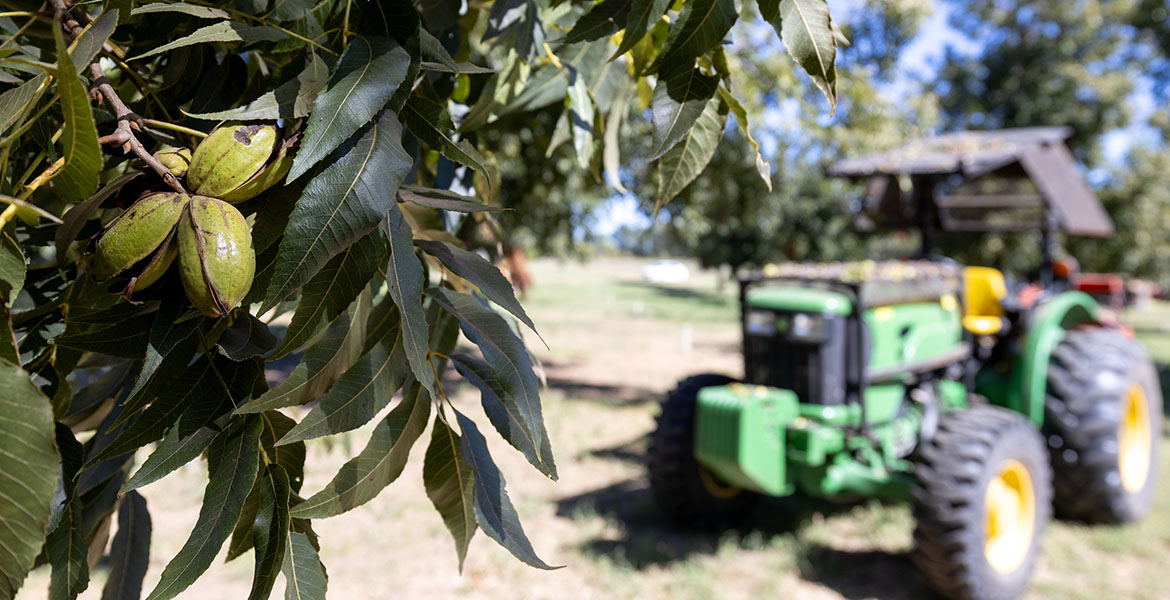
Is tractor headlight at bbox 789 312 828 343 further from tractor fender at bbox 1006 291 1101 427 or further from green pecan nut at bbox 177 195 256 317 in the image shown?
green pecan nut at bbox 177 195 256 317

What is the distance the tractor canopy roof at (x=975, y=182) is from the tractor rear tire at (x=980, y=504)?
1.61 metres

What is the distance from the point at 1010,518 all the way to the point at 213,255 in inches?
165

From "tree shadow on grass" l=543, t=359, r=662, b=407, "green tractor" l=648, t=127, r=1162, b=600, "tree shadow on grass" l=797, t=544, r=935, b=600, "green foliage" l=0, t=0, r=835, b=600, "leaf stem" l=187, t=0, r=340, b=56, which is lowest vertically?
"tree shadow on grass" l=543, t=359, r=662, b=407

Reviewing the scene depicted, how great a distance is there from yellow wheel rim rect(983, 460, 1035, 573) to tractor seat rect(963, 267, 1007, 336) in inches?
37.7

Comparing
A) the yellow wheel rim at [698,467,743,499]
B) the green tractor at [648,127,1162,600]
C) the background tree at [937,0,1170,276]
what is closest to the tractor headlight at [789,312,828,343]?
the green tractor at [648,127,1162,600]

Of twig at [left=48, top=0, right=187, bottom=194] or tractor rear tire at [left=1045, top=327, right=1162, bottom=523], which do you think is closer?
twig at [left=48, top=0, right=187, bottom=194]

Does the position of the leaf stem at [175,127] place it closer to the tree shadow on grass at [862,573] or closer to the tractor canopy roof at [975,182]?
the tree shadow on grass at [862,573]

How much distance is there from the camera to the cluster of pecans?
0.57 meters

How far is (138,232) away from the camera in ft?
1.89

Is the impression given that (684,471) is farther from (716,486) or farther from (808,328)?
(808,328)

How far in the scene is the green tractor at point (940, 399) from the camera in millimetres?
3572

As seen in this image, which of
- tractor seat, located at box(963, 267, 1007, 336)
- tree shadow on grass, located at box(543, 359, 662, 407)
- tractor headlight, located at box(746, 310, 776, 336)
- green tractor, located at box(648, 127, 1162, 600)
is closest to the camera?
green tractor, located at box(648, 127, 1162, 600)

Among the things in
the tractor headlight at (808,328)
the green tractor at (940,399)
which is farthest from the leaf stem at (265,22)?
the tractor headlight at (808,328)

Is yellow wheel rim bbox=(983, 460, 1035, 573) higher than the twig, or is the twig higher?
the twig
